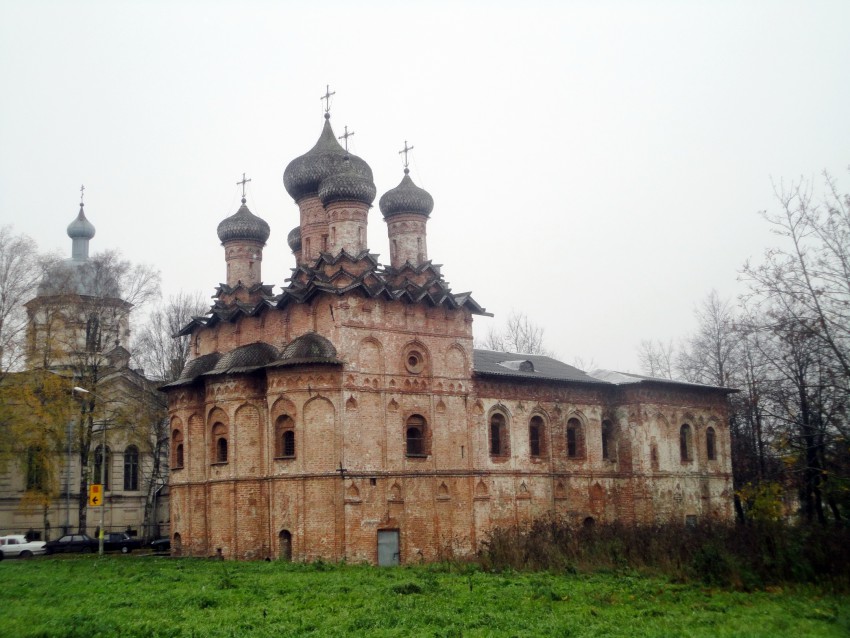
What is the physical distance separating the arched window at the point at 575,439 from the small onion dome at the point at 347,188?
10.9 meters

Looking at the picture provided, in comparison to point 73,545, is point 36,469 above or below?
above

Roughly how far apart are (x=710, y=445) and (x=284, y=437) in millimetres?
18246

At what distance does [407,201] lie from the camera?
30531mm

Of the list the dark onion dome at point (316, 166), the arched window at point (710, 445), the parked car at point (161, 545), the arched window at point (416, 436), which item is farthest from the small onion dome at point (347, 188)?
the arched window at point (710, 445)

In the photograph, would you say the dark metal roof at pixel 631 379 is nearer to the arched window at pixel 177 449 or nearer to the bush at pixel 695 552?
the bush at pixel 695 552

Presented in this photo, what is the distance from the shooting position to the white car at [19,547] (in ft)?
104

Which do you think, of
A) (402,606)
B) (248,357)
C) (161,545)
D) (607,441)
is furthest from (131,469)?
(402,606)

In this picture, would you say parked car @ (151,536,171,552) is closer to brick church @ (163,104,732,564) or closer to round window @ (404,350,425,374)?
brick church @ (163,104,732,564)

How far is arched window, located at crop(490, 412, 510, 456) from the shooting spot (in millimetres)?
29828

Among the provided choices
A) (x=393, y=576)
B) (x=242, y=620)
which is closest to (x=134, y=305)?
(x=393, y=576)

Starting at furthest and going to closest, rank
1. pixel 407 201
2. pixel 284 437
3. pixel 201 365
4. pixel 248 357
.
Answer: pixel 407 201 → pixel 201 365 → pixel 248 357 → pixel 284 437

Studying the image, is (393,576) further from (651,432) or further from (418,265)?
(651,432)

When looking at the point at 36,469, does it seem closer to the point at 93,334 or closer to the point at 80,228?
the point at 93,334

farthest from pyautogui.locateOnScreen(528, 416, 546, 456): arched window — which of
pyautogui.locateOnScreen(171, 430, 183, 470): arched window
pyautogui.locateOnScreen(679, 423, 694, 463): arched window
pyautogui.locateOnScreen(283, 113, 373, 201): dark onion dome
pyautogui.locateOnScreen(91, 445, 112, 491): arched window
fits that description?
pyautogui.locateOnScreen(91, 445, 112, 491): arched window
